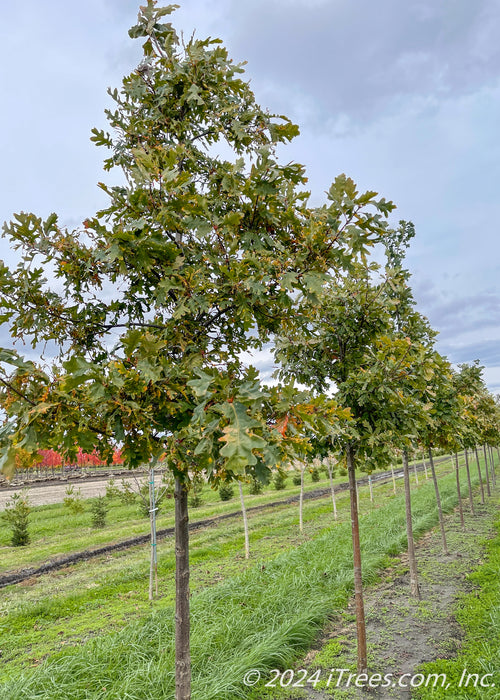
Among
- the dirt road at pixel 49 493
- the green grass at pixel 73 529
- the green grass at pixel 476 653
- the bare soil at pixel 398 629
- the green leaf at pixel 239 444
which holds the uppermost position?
the green leaf at pixel 239 444

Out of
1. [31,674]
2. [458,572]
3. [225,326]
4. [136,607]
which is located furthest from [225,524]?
[225,326]

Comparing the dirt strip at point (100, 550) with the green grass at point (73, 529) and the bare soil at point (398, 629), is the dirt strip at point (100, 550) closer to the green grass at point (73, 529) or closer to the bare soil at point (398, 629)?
the green grass at point (73, 529)

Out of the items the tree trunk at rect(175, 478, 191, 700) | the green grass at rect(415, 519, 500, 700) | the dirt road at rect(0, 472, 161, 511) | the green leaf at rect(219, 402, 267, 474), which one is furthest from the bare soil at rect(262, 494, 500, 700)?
the dirt road at rect(0, 472, 161, 511)

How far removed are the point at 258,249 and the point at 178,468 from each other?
1.61m

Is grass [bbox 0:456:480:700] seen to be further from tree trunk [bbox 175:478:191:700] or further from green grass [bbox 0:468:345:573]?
green grass [bbox 0:468:345:573]

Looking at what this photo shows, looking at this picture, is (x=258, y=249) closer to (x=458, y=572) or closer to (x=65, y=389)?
(x=65, y=389)

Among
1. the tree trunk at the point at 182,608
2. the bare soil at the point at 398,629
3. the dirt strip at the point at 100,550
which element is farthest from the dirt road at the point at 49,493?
the tree trunk at the point at 182,608

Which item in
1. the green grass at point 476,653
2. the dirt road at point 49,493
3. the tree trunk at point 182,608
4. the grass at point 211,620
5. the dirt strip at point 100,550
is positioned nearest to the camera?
the tree trunk at point 182,608

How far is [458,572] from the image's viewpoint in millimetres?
8281

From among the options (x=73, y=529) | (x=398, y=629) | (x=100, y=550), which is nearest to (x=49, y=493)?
(x=73, y=529)

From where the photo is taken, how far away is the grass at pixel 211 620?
4621 mm

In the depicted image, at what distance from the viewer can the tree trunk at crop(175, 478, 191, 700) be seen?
308 centimetres

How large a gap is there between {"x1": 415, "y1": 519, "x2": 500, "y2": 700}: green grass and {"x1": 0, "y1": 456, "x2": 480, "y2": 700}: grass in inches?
69.5

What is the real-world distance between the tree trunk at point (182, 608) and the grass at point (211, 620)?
1.64 m
